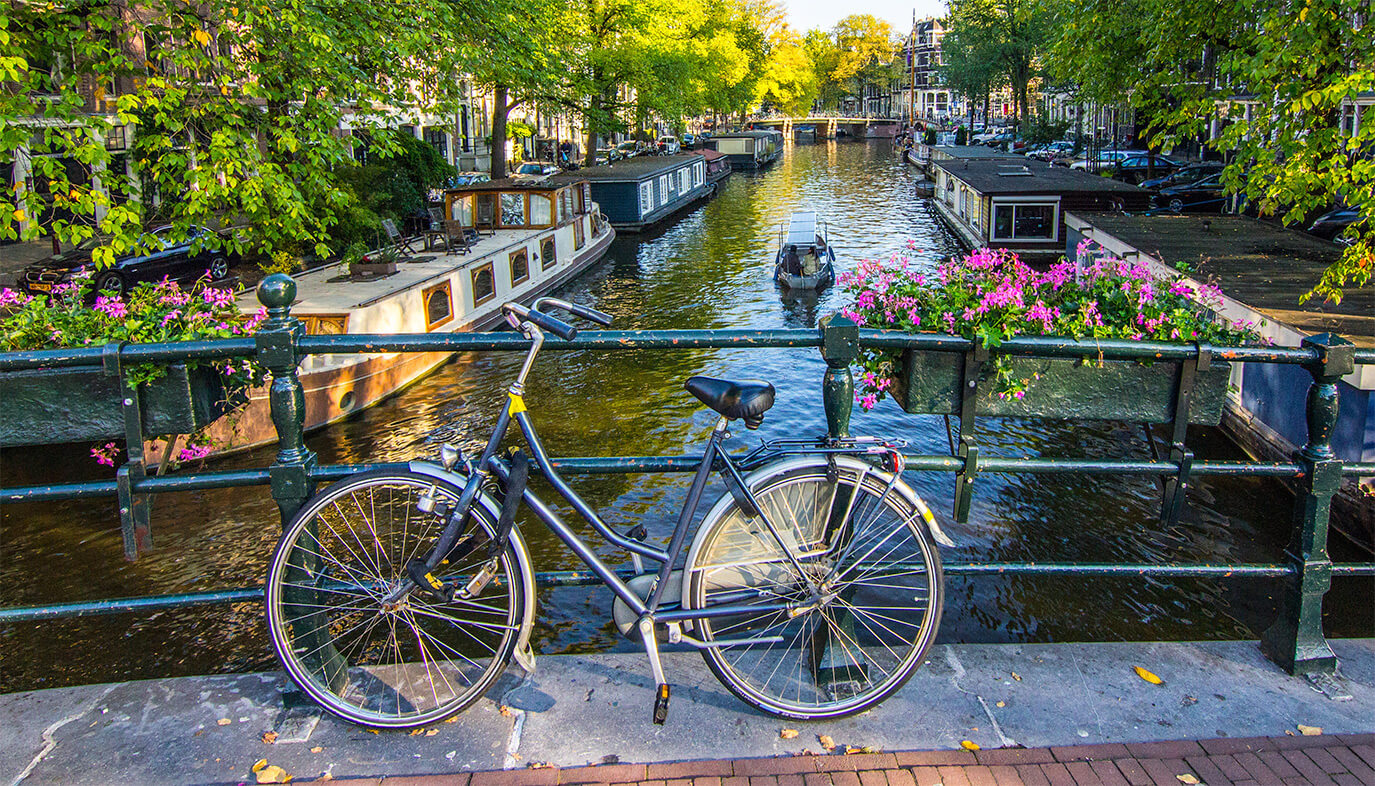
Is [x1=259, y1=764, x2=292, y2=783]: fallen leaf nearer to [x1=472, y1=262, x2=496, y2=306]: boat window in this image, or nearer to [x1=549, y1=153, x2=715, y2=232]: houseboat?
[x1=472, y1=262, x2=496, y2=306]: boat window

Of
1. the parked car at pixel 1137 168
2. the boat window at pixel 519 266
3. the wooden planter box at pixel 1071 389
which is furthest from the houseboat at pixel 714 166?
the wooden planter box at pixel 1071 389

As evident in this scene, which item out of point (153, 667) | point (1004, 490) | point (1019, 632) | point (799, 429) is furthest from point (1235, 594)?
point (153, 667)

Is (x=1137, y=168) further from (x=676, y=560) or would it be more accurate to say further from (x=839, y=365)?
(x=676, y=560)

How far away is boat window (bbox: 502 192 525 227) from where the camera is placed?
27266 millimetres

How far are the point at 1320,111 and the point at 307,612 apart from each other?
12.6 meters

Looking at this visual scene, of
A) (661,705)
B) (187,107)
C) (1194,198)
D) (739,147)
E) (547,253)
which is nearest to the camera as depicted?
(661,705)

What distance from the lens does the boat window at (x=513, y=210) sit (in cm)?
2727

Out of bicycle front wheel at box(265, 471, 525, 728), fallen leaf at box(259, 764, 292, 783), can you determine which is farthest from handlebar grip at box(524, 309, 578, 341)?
fallen leaf at box(259, 764, 292, 783)

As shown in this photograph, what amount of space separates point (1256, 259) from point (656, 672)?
1776cm

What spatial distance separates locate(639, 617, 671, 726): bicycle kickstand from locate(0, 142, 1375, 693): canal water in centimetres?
272

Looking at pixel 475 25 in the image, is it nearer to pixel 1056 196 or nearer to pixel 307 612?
pixel 1056 196

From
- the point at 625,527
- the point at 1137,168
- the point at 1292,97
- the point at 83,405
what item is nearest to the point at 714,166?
the point at 1137,168

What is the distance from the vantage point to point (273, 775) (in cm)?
321

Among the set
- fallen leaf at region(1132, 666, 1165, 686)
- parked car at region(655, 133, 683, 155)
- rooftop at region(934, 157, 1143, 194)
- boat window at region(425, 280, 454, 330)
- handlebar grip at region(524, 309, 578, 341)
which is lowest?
boat window at region(425, 280, 454, 330)
